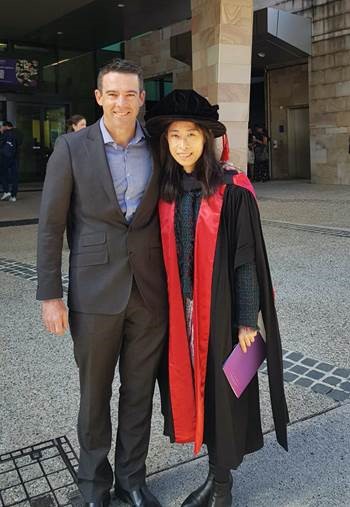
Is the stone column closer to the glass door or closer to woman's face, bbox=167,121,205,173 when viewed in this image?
woman's face, bbox=167,121,205,173

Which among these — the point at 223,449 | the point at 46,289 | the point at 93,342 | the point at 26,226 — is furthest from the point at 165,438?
the point at 26,226

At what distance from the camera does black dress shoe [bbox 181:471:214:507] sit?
2391 mm

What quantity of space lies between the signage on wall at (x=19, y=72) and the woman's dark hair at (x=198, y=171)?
1838cm

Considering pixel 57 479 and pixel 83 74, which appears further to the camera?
pixel 83 74

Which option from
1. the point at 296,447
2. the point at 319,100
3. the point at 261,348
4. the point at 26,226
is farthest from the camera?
the point at 319,100

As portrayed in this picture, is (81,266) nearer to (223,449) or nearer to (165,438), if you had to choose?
(223,449)

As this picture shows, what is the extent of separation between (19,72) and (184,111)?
62.1ft

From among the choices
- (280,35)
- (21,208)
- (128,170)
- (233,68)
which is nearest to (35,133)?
(21,208)

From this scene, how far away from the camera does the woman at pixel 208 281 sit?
7.40ft

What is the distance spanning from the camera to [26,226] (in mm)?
10406

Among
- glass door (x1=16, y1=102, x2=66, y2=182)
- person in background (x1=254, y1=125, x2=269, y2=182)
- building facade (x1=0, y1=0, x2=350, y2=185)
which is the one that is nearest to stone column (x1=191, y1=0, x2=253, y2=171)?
building facade (x1=0, y1=0, x2=350, y2=185)

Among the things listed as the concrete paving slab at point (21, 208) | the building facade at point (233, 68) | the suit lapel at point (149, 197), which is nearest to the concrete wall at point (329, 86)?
the building facade at point (233, 68)

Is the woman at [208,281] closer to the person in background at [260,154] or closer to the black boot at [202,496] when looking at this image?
the black boot at [202,496]

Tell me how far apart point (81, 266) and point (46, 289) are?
17 centimetres
